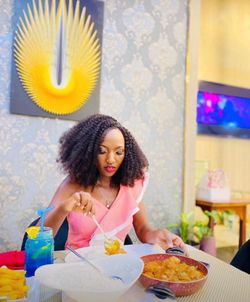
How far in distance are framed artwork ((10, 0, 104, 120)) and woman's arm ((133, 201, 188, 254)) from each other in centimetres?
92

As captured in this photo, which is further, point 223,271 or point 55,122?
point 55,122

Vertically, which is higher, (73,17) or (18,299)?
(73,17)

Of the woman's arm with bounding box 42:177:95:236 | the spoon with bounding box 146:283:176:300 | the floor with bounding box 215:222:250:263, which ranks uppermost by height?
the woman's arm with bounding box 42:177:95:236

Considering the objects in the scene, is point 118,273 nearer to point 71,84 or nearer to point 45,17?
point 71,84

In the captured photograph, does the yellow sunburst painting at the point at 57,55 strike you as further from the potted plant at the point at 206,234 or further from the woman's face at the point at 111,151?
the potted plant at the point at 206,234

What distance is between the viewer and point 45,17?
1882mm

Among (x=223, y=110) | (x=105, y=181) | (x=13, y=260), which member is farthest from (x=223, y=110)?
(x=13, y=260)

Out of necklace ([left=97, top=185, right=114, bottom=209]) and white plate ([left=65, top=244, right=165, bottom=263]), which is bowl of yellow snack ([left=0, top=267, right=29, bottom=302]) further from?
necklace ([left=97, top=185, right=114, bottom=209])

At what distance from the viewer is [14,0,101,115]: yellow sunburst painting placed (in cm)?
185

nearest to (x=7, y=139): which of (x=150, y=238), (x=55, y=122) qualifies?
(x=55, y=122)

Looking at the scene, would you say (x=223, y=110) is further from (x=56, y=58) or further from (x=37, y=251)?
(x=37, y=251)

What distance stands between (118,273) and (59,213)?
1.15 ft

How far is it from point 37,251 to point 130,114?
150 centimetres

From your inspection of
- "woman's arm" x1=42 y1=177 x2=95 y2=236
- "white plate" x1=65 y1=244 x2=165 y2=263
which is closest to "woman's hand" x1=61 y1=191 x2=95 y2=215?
"woman's arm" x1=42 y1=177 x2=95 y2=236
